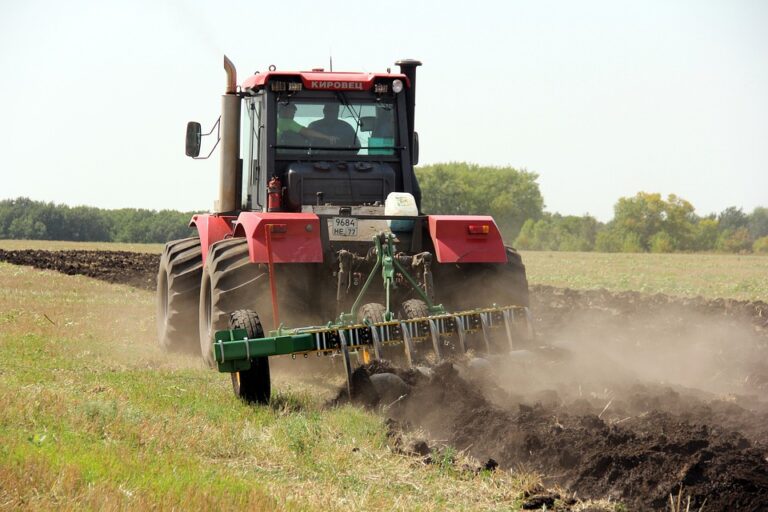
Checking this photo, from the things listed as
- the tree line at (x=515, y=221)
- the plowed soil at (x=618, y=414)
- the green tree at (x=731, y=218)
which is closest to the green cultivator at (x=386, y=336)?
the plowed soil at (x=618, y=414)

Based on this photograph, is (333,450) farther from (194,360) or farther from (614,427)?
(194,360)

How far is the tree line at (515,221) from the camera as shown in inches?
2488

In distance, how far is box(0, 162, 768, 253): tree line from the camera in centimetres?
6319

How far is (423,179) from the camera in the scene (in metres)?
88.1

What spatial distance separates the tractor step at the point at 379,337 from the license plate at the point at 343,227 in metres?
1.20

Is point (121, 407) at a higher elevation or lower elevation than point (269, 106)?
lower

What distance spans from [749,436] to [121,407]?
13.4 feet

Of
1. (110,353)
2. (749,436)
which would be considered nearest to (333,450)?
(749,436)

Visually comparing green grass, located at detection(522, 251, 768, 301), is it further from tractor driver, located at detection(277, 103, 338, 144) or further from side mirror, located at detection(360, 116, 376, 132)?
tractor driver, located at detection(277, 103, 338, 144)

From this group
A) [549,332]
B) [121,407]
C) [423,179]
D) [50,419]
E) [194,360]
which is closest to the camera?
[50,419]

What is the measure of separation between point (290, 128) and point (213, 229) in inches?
56.2

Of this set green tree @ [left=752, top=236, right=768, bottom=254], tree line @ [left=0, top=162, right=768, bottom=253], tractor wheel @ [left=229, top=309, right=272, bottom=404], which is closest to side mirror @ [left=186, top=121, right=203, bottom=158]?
tractor wheel @ [left=229, top=309, right=272, bottom=404]

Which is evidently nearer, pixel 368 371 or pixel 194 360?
pixel 368 371

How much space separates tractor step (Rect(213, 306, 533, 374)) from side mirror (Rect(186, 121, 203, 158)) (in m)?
3.29
